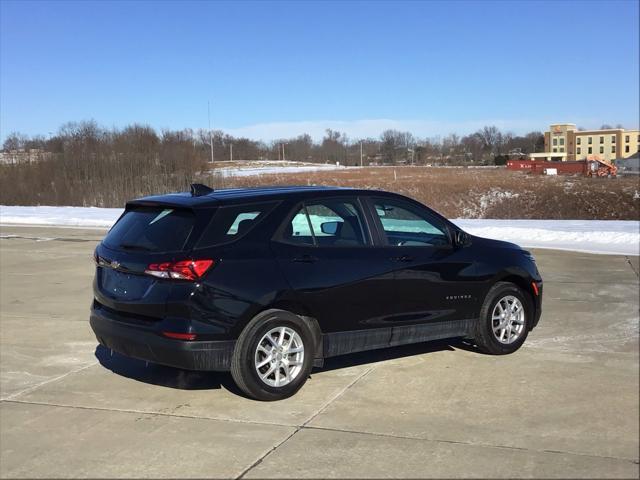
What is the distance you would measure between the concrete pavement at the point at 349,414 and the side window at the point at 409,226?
115 centimetres

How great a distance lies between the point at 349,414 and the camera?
4.75 m

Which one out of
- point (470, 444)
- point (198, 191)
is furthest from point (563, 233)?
point (470, 444)

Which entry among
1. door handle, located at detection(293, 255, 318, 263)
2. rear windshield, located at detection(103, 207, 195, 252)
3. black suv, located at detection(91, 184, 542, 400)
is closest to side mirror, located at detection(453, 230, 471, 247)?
black suv, located at detection(91, 184, 542, 400)

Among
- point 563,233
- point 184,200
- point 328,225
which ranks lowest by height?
point 563,233

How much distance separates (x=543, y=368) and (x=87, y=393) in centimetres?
398

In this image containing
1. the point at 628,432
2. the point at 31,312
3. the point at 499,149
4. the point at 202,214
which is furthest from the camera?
the point at 499,149

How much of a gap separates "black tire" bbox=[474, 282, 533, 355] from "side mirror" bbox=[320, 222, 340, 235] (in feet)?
5.56

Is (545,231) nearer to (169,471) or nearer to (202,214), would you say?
(202,214)

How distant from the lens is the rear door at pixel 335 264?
16.9ft

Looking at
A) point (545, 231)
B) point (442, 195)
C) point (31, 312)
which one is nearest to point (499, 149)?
point (442, 195)

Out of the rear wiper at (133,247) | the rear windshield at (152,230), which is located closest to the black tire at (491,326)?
the rear windshield at (152,230)

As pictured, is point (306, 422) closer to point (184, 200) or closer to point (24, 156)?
point (184, 200)

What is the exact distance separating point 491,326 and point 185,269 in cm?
307

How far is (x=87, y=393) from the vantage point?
540 cm
